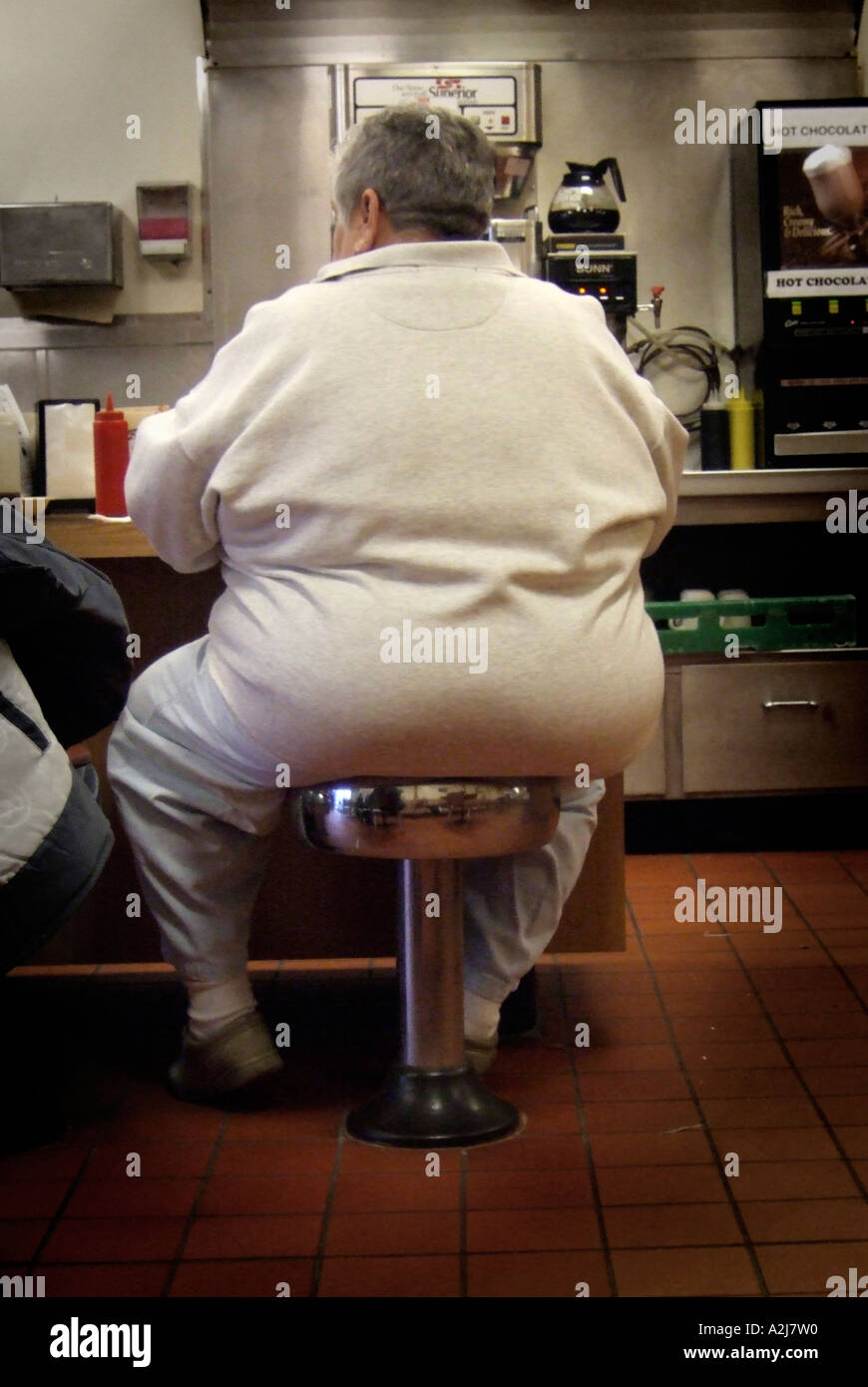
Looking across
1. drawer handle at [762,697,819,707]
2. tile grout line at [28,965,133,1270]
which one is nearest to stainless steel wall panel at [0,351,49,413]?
drawer handle at [762,697,819,707]

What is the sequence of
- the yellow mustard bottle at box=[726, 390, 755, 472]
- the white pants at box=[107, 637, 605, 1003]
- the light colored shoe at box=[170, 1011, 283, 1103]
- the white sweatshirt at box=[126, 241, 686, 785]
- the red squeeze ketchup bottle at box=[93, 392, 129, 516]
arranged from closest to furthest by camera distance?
the white sweatshirt at box=[126, 241, 686, 785]
the white pants at box=[107, 637, 605, 1003]
the light colored shoe at box=[170, 1011, 283, 1103]
the red squeeze ketchup bottle at box=[93, 392, 129, 516]
the yellow mustard bottle at box=[726, 390, 755, 472]

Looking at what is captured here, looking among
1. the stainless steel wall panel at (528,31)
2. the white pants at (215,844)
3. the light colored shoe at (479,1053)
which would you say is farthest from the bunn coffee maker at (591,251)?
the light colored shoe at (479,1053)

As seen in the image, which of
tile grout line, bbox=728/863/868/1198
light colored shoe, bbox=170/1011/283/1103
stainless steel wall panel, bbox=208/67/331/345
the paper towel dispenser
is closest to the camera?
tile grout line, bbox=728/863/868/1198

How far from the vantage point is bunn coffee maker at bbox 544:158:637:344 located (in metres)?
3.89

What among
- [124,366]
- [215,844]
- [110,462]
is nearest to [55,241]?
[124,366]

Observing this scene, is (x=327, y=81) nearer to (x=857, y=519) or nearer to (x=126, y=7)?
(x=126, y=7)

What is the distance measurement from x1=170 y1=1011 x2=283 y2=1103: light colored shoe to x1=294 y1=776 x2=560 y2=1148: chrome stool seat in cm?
14

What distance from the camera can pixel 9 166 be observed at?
14.3 ft

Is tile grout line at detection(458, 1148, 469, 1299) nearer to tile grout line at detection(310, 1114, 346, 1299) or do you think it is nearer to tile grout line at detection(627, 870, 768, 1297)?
tile grout line at detection(310, 1114, 346, 1299)

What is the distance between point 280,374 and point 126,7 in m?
3.06

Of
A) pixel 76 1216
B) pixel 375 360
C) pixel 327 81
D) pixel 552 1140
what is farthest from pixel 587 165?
pixel 76 1216
